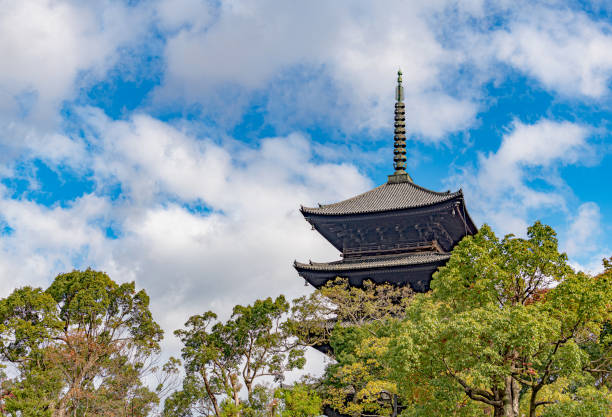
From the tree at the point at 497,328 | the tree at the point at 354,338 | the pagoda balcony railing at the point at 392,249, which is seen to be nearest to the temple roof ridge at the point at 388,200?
the pagoda balcony railing at the point at 392,249

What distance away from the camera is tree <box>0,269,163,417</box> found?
87.8 ft

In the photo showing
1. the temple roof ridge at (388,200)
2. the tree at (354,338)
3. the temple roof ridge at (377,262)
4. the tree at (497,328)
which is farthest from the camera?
the temple roof ridge at (388,200)

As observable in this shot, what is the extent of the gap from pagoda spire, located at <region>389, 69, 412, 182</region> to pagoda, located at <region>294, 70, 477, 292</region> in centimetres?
217

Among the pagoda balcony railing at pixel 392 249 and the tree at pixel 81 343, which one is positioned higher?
the pagoda balcony railing at pixel 392 249

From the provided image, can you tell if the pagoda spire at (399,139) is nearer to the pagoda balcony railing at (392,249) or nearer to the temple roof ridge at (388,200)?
the temple roof ridge at (388,200)

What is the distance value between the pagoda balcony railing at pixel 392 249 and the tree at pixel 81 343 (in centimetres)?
1158

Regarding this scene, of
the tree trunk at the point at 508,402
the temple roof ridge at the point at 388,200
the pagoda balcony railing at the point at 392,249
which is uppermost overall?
→ the temple roof ridge at the point at 388,200

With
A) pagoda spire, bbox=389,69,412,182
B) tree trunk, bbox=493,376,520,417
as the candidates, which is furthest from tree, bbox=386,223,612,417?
pagoda spire, bbox=389,69,412,182

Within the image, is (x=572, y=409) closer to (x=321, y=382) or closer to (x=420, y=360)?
(x=420, y=360)

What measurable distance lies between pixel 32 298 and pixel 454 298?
20.3 m

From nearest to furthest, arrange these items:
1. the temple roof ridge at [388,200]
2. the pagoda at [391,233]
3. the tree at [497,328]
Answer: the tree at [497,328], the pagoda at [391,233], the temple roof ridge at [388,200]

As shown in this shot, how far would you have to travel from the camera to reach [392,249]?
3512 centimetres

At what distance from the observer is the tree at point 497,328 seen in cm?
1498

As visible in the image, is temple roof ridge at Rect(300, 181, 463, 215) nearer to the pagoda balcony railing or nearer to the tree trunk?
the pagoda balcony railing
